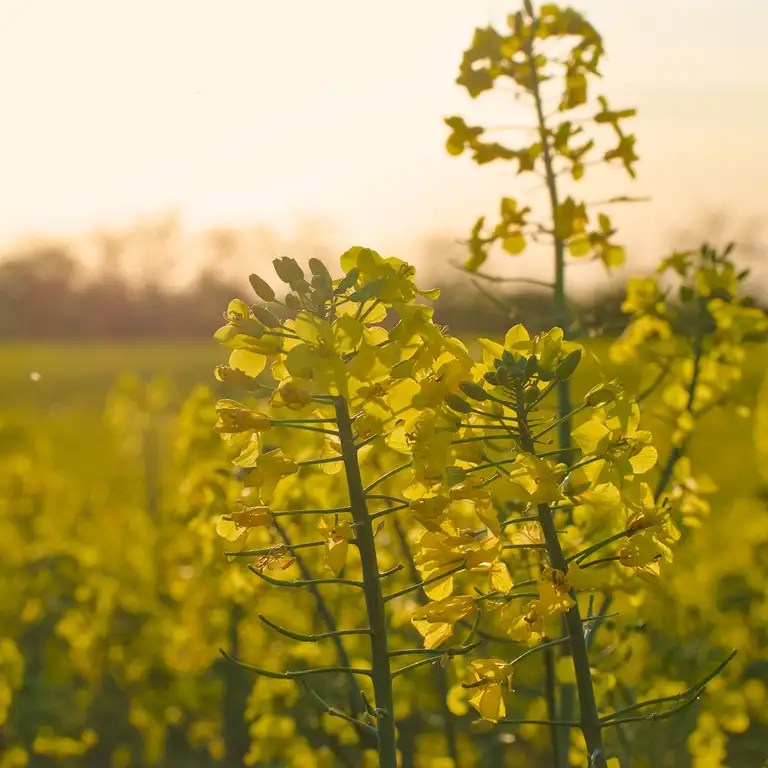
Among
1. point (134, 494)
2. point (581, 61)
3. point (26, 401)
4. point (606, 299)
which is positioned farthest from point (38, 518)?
point (26, 401)

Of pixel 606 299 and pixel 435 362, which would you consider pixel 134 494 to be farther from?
pixel 435 362

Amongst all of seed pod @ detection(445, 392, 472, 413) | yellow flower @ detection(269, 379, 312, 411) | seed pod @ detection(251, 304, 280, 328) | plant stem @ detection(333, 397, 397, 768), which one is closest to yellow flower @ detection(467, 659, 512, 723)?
plant stem @ detection(333, 397, 397, 768)

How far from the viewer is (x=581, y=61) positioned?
3484 mm

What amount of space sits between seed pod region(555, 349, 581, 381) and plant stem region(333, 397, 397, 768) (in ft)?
1.52

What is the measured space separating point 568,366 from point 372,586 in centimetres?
64

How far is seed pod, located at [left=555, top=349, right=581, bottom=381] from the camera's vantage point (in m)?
2.04

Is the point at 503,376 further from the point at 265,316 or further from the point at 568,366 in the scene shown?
the point at 265,316

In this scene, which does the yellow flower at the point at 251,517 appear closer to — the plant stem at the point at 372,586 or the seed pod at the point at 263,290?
the plant stem at the point at 372,586

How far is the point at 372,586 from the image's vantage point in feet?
6.94

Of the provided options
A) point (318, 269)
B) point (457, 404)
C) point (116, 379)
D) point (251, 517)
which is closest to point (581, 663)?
point (457, 404)

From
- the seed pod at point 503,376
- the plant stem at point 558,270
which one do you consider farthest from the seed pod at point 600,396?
the plant stem at point 558,270

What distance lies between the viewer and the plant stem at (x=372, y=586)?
2096 mm

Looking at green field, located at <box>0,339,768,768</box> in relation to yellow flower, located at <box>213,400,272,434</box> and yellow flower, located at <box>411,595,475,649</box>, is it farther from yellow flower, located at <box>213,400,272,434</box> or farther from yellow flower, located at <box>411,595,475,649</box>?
yellow flower, located at <box>213,400,272,434</box>

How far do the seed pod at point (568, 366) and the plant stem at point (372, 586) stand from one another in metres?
0.46
